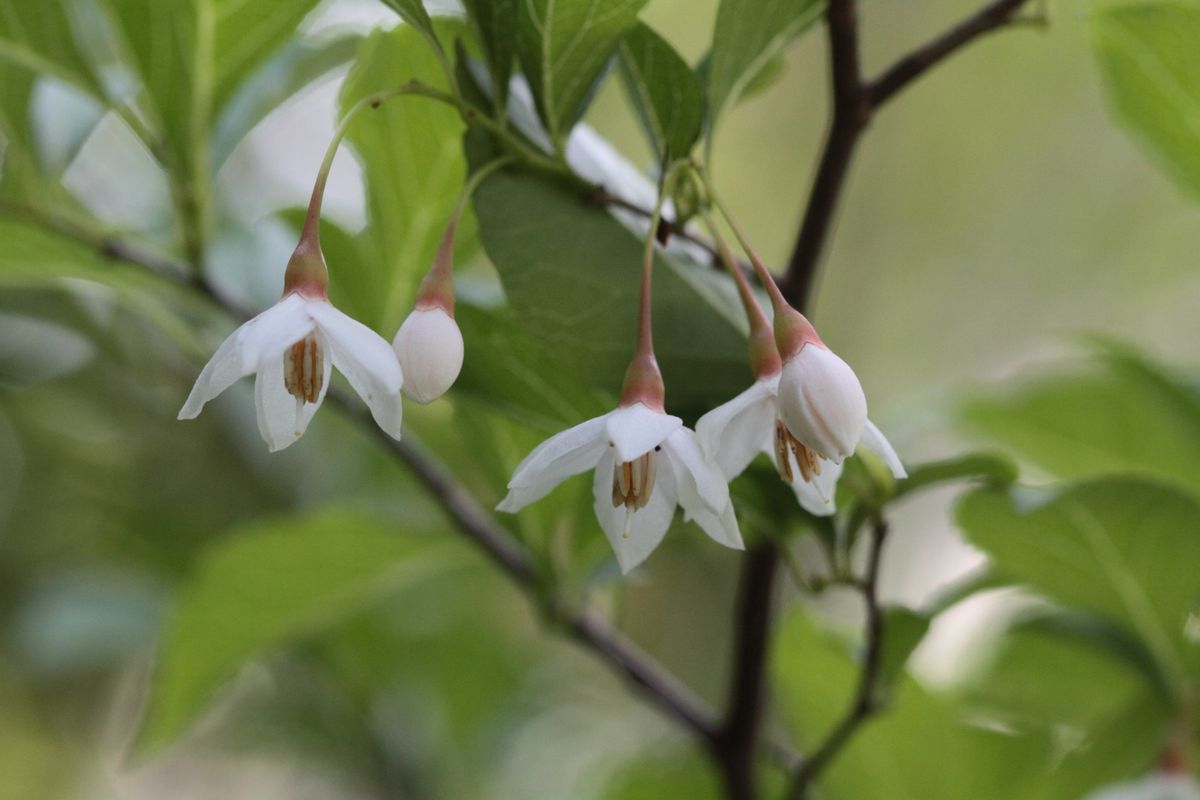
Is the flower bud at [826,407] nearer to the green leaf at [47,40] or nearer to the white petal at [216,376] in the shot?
the white petal at [216,376]

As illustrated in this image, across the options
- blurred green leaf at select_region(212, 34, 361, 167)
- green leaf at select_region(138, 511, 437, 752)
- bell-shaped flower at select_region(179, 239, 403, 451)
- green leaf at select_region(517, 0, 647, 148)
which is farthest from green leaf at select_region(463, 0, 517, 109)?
green leaf at select_region(138, 511, 437, 752)

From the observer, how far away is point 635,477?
457mm

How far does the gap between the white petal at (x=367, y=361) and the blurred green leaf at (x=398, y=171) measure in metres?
0.18

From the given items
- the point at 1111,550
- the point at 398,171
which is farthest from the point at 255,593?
the point at 1111,550

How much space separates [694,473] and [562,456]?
53 millimetres

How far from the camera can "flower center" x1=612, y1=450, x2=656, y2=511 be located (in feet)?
1.47

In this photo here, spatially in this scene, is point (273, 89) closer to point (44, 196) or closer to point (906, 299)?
point (44, 196)

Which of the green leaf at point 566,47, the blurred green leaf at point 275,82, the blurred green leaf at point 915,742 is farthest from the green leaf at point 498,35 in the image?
the blurred green leaf at point 915,742

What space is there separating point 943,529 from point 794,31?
1916mm

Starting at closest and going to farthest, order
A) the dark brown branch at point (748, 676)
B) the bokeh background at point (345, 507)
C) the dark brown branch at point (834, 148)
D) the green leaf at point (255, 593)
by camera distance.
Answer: the dark brown branch at point (834, 148) < the dark brown branch at point (748, 676) < the green leaf at point (255, 593) < the bokeh background at point (345, 507)

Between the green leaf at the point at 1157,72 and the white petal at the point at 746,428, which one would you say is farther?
the green leaf at the point at 1157,72

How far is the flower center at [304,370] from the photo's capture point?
454 millimetres

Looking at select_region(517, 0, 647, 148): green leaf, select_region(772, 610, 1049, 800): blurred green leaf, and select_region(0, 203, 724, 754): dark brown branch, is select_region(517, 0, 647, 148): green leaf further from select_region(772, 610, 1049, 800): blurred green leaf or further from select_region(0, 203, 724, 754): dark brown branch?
select_region(772, 610, 1049, 800): blurred green leaf

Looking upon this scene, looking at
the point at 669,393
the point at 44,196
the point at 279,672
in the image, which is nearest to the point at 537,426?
the point at 669,393
